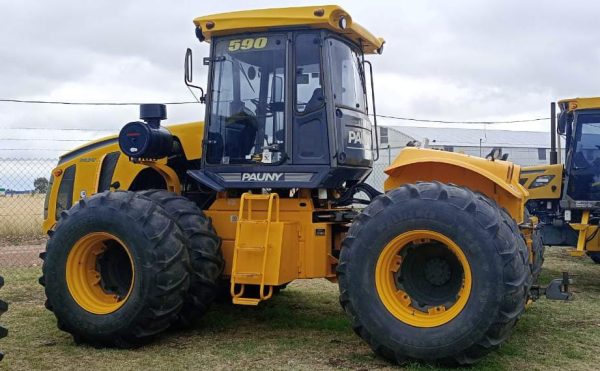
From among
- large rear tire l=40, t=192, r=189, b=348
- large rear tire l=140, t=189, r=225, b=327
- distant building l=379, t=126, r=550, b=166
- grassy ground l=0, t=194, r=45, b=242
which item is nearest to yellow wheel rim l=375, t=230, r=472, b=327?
large rear tire l=140, t=189, r=225, b=327

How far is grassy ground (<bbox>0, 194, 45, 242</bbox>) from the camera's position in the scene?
1638cm

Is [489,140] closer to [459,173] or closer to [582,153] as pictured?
[582,153]

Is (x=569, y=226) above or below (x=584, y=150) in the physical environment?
below

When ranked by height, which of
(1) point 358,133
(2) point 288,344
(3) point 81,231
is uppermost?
(1) point 358,133

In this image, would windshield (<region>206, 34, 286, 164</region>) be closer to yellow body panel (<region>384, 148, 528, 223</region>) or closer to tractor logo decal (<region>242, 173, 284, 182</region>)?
tractor logo decal (<region>242, 173, 284, 182</region>)

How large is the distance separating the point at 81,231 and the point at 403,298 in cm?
297

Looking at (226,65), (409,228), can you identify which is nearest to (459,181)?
(409,228)

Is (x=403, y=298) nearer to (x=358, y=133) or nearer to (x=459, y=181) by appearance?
(x=459, y=181)

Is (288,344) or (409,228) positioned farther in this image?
(288,344)

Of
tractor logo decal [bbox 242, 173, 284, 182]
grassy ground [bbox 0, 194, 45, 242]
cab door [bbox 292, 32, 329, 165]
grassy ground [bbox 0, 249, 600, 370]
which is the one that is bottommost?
grassy ground [bbox 0, 249, 600, 370]

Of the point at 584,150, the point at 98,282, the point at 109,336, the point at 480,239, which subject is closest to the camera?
the point at 480,239

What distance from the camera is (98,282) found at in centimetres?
674

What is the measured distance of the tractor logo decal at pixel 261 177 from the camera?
6.71 m

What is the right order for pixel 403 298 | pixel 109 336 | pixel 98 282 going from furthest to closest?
pixel 98 282
pixel 109 336
pixel 403 298
